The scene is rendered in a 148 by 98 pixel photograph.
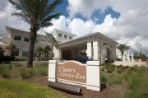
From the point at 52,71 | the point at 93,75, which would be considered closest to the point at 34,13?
the point at 52,71

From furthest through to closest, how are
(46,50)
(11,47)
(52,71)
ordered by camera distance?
(46,50) → (11,47) → (52,71)

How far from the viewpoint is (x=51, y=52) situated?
137ft

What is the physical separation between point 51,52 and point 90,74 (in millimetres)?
35279

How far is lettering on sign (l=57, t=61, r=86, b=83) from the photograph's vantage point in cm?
772

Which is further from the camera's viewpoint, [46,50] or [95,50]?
[46,50]

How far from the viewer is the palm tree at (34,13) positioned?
1569 cm

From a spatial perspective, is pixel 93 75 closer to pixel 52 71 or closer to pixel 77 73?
pixel 77 73

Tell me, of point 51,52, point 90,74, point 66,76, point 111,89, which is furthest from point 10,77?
point 51,52

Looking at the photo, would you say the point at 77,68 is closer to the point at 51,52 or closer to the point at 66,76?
the point at 66,76

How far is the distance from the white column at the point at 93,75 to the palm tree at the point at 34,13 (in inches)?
381

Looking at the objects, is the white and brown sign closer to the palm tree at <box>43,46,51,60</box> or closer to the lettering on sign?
the lettering on sign

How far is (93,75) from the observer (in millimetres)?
7082

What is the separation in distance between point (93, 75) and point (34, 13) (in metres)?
11.6

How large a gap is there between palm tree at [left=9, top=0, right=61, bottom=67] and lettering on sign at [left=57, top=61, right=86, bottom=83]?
730 centimetres
